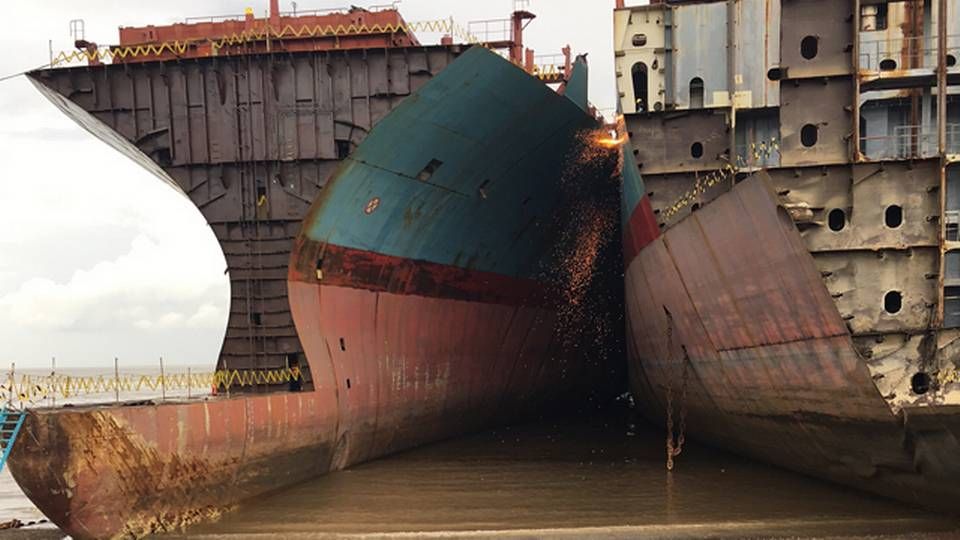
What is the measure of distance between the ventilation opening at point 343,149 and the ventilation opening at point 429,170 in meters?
1.51

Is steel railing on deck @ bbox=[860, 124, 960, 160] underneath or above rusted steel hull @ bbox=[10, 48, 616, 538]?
above

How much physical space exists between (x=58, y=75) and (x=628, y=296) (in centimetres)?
1349

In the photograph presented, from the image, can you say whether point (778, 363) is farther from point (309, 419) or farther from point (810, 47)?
point (309, 419)

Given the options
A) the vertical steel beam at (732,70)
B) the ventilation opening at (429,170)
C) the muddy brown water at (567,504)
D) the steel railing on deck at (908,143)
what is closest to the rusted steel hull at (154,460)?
the muddy brown water at (567,504)

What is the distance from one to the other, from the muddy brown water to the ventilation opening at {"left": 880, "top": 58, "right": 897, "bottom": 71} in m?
6.68

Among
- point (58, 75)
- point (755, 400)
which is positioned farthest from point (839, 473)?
point (58, 75)

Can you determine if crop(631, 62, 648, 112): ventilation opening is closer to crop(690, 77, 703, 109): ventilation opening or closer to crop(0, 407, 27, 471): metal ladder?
crop(690, 77, 703, 109): ventilation opening

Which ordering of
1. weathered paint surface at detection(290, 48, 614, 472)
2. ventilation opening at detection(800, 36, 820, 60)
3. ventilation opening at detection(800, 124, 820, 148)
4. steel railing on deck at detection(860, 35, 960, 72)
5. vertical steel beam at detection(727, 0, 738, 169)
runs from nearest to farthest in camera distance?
steel railing on deck at detection(860, 35, 960, 72) < ventilation opening at detection(800, 124, 820, 148) < ventilation opening at detection(800, 36, 820, 60) < vertical steel beam at detection(727, 0, 738, 169) < weathered paint surface at detection(290, 48, 614, 472)

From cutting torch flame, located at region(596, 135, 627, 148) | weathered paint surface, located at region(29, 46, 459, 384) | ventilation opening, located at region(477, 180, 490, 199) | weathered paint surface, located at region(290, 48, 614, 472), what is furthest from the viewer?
cutting torch flame, located at region(596, 135, 627, 148)

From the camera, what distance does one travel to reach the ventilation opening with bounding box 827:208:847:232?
42.6 feet

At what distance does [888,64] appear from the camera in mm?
13844

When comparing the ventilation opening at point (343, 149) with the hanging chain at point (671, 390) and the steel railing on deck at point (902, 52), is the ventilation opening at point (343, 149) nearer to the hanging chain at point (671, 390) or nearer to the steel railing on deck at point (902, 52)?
the hanging chain at point (671, 390)

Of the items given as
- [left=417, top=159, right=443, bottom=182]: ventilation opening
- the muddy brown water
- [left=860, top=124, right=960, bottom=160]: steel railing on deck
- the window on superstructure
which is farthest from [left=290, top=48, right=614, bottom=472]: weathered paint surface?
[left=860, top=124, right=960, bottom=160]: steel railing on deck

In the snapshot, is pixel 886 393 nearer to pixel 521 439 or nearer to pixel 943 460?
pixel 943 460
